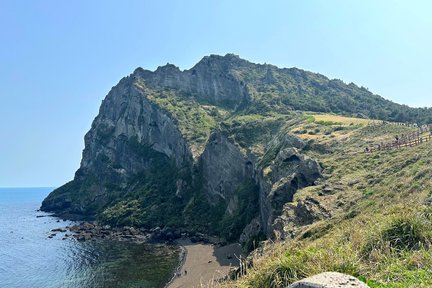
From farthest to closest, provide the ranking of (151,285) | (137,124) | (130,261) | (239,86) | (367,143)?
1. (239,86)
2. (137,124)
3. (130,261)
4. (367,143)
5. (151,285)

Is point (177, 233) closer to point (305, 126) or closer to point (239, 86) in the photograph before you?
point (305, 126)

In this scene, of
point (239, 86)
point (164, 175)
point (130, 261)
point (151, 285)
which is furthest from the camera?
point (239, 86)

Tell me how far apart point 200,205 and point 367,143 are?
177 ft

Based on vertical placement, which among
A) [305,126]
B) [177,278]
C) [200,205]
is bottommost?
[177,278]

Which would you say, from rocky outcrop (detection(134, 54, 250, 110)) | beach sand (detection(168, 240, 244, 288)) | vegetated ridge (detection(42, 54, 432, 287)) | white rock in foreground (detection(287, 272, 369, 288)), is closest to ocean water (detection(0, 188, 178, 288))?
beach sand (detection(168, 240, 244, 288))

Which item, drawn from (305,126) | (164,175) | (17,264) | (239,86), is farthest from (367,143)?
(239,86)

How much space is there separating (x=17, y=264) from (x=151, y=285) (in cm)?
3378

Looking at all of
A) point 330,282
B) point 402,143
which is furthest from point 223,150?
point 330,282

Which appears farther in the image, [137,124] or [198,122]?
[137,124]

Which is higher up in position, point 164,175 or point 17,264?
point 164,175

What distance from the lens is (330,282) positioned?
23.7 feet

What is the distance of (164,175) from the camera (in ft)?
443

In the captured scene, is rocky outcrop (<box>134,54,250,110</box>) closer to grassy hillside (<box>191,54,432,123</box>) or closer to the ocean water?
grassy hillside (<box>191,54,432,123</box>)

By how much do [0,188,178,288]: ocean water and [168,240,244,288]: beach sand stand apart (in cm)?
240
